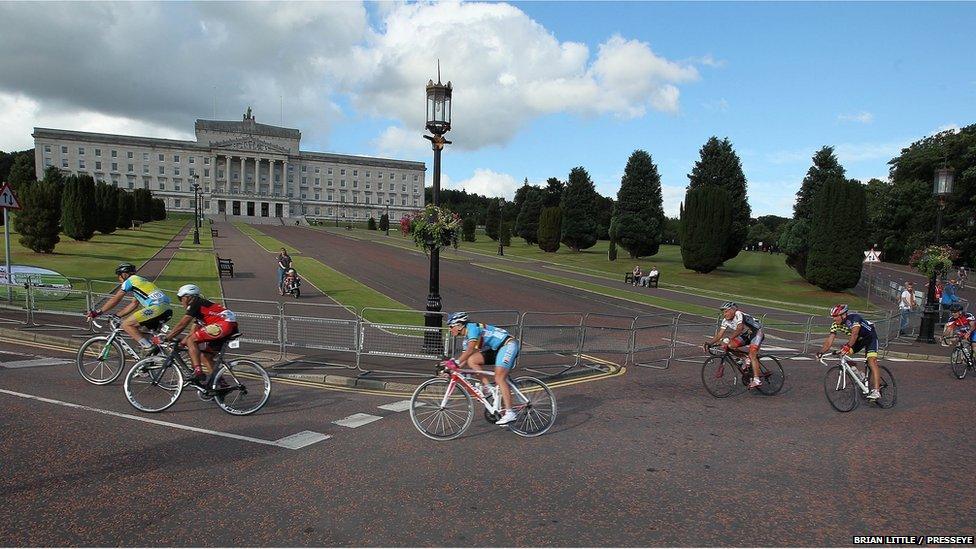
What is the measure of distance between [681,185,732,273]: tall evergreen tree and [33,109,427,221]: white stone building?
124 meters

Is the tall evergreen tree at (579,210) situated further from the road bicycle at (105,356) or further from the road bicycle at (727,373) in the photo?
the road bicycle at (105,356)

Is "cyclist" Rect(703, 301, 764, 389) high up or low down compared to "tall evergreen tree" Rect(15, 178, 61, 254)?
down

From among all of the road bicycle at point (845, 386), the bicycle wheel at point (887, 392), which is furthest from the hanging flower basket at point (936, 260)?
the road bicycle at point (845, 386)

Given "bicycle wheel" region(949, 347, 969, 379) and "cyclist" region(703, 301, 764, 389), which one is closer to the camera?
"cyclist" region(703, 301, 764, 389)

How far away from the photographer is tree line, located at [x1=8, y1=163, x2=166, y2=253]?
32.2m

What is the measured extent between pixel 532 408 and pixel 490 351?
101 centimetres

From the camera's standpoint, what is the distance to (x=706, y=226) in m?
44.2

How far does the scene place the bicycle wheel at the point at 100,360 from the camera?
959 centimetres

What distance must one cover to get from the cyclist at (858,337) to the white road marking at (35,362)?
1444 centimetres

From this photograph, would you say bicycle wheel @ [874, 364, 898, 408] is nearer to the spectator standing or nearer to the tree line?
the spectator standing

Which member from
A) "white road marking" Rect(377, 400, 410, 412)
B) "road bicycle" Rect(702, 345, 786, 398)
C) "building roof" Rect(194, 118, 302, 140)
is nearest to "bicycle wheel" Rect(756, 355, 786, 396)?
"road bicycle" Rect(702, 345, 786, 398)

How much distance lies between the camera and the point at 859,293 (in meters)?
40.3

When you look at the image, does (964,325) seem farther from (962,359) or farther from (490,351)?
(490,351)

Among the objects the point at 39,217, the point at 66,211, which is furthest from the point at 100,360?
the point at 66,211
